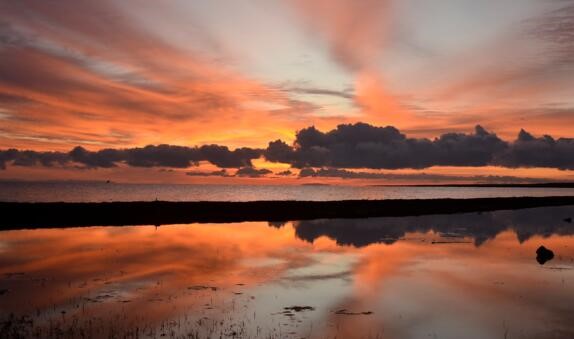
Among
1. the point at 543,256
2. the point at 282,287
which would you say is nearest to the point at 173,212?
the point at 282,287

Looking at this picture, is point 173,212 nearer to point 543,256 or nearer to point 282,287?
point 282,287

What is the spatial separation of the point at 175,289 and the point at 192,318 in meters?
4.70

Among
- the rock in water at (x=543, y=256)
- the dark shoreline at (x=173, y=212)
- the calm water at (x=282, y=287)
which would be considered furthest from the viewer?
the dark shoreline at (x=173, y=212)

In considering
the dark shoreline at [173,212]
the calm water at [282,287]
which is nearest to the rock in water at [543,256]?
the calm water at [282,287]

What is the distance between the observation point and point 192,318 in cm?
1542

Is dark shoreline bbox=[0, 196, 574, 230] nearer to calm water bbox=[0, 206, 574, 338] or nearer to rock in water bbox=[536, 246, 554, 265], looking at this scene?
calm water bbox=[0, 206, 574, 338]

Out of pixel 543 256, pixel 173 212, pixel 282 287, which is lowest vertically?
pixel 173 212

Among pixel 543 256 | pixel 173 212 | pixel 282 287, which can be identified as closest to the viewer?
pixel 282 287

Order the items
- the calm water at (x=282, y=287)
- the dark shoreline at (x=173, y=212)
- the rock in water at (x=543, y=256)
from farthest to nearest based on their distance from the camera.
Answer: the dark shoreline at (x=173, y=212), the rock in water at (x=543, y=256), the calm water at (x=282, y=287)

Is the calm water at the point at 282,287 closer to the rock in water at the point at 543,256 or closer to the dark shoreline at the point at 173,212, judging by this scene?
the rock in water at the point at 543,256

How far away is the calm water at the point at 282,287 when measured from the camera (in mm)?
14750

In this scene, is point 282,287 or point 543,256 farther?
point 543,256

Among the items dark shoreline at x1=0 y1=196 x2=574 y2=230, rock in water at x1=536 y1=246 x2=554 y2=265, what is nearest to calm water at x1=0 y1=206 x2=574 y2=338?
rock in water at x1=536 y1=246 x2=554 y2=265

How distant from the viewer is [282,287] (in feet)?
67.9
